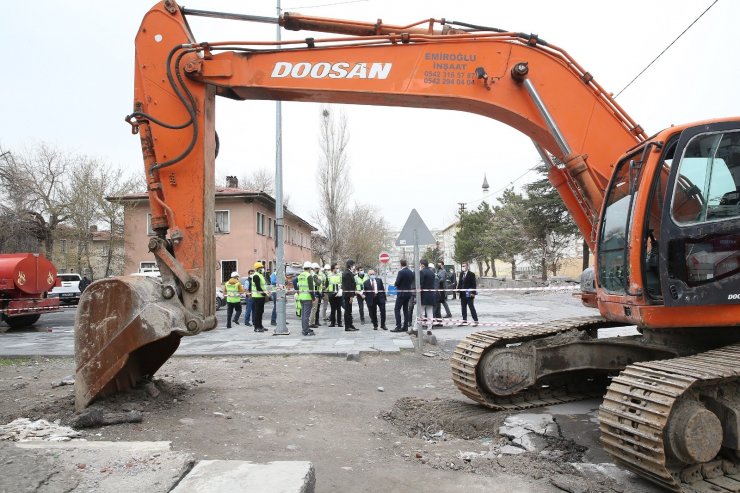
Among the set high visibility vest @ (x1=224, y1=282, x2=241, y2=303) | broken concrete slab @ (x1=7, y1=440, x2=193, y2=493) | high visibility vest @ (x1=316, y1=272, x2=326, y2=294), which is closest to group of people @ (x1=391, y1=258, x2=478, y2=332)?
high visibility vest @ (x1=316, y1=272, x2=326, y2=294)

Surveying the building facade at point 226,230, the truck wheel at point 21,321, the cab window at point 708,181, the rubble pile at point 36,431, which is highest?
the building facade at point 226,230

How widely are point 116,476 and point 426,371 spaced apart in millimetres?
6376

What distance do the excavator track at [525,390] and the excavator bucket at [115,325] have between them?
10.0ft

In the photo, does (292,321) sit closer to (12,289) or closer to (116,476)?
(12,289)

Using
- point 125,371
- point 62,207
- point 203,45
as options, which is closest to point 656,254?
point 203,45

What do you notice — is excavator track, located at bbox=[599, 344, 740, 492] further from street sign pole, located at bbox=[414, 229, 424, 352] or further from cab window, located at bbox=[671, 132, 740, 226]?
street sign pole, located at bbox=[414, 229, 424, 352]

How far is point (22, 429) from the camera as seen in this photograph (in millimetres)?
5016

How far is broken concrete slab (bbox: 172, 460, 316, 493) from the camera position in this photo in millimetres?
2811

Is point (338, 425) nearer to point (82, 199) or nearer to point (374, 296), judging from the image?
point (374, 296)

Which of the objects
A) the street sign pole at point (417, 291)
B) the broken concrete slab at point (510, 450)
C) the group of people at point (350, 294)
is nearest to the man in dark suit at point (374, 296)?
the group of people at point (350, 294)

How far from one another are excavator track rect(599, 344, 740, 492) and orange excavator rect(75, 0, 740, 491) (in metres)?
0.52

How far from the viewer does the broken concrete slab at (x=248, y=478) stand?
2.81 m

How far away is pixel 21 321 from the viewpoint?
16.7 metres

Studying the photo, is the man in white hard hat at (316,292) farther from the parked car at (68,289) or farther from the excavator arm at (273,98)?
the parked car at (68,289)
